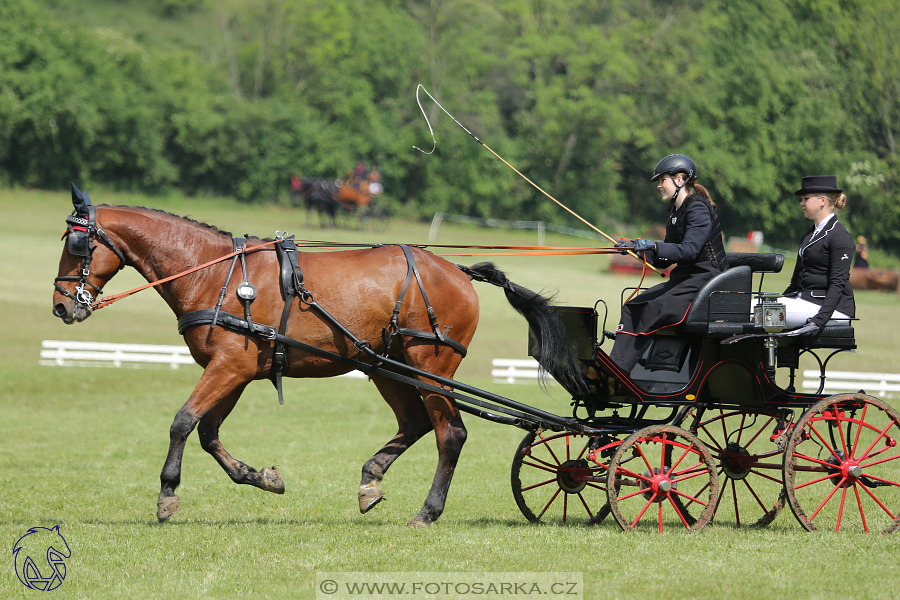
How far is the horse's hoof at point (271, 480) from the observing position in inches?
242

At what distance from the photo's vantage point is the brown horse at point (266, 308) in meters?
5.93

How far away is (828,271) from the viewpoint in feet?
19.9

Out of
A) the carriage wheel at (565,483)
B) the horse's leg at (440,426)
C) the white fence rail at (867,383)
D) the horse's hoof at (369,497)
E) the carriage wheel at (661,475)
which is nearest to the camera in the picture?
the carriage wheel at (661,475)

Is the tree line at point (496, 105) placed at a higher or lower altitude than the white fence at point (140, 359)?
higher

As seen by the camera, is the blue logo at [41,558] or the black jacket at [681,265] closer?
the blue logo at [41,558]

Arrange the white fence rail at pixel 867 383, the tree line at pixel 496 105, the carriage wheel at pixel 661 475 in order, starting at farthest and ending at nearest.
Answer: the tree line at pixel 496 105 → the white fence rail at pixel 867 383 → the carriage wheel at pixel 661 475

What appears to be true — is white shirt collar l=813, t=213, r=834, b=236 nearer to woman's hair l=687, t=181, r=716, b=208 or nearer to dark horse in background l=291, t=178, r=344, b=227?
woman's hair l=687, t=181, r=716, b=208

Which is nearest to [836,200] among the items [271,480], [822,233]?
[822,233]

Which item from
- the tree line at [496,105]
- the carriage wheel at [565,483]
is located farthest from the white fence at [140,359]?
the tree line at [496,105]

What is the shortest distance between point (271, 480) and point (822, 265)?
394 centimetres

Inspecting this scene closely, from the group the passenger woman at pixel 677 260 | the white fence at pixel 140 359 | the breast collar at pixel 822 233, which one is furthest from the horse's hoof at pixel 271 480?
the white fence at pixel 140 359

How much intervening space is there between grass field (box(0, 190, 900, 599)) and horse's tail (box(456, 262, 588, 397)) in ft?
3.30

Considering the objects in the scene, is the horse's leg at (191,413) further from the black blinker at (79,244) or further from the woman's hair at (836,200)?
the woman's hair at (836,200)

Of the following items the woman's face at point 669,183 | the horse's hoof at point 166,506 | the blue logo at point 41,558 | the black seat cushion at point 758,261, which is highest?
the woman's face at point 669,183
